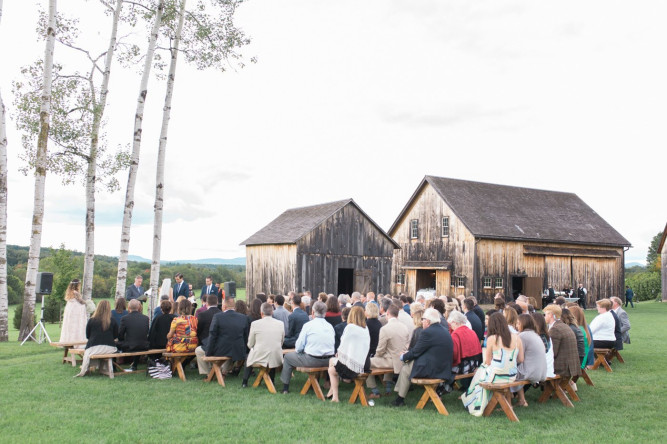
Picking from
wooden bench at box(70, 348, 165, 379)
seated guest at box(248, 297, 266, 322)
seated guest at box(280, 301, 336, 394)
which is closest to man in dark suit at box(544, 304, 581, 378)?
seated guest at box(280, 301, 336, 394)

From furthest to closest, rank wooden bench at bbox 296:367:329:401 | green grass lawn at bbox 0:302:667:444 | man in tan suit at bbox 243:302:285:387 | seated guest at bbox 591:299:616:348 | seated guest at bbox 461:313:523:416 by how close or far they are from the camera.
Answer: seated guest at bbox 591:299:616:348
man in tan suit at bbox 243:302:285:387
wooden bench at bbox 296:367:329:401
seated guest at bbox 461:313:523:416
green grass lawn at bbox 0:302:667:444

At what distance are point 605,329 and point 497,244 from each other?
20.3 metres

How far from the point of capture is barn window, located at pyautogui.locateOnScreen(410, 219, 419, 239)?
118 feet

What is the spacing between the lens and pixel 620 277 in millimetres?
37156

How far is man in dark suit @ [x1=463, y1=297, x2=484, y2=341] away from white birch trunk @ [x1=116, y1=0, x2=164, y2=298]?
36.6 feet

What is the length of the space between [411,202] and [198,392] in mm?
28395

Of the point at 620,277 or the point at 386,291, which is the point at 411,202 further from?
the point at 620,277

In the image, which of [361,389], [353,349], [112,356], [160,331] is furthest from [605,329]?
[112,356]

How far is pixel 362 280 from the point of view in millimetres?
25672

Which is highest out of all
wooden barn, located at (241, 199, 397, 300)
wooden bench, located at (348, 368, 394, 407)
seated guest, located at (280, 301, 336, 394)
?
wooden barn, located at (241, 199, 397, 300)

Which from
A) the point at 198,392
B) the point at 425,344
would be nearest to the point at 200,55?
the point at 198,392

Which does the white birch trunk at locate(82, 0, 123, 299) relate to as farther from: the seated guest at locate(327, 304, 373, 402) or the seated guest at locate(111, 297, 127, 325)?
the seated guest at locate(327, 304, 373, 402)

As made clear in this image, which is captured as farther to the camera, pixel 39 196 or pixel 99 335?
pixel 39 196

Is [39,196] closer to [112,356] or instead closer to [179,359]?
[112,356]
